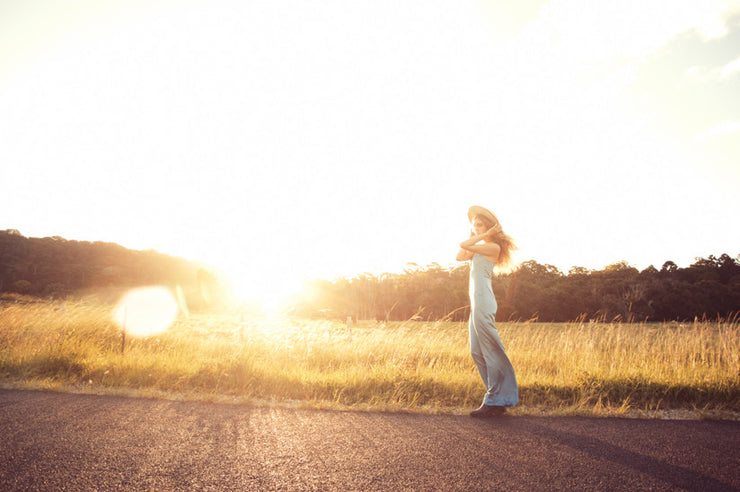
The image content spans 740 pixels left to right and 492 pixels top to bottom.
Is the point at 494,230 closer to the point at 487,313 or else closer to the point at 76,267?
the point at 487,313

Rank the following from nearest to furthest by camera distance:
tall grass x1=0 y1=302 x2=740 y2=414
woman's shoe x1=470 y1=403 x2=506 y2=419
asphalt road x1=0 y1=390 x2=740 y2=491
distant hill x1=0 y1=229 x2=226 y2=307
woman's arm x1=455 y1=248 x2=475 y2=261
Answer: asphalt road x1=0 y1=390 x2=740 y2=491 < woman's shoe x1=470 y1=403 x2=506 y2=419 < woman's arm x1=455 y1=248 x2=475 y2=261 < tall grass x1=0 y1=302 x2=740 y2=414 < distant hill x1=0 y1=229 x2=226 y2=307

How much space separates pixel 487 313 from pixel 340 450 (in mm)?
2216

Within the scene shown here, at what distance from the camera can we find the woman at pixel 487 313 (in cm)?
423

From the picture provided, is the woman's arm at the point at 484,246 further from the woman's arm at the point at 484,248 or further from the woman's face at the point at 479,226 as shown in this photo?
the woman's face at the point at 479,226

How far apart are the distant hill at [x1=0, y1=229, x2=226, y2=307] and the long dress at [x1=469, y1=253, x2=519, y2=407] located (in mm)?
25164

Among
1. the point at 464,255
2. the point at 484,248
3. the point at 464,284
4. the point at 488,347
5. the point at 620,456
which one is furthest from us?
the point at 464,284

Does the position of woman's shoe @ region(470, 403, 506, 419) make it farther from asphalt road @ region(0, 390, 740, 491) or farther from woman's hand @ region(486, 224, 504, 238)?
woman's hand @ region(486, 224, 504, 238)

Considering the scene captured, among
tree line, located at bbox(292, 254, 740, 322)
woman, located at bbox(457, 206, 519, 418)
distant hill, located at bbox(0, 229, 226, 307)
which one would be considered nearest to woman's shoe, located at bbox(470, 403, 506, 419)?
woman, located at bbox(457, 206, 519, 418)

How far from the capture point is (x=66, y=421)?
3.65 meters

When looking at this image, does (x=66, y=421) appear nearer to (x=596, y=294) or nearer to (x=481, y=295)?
(x=481, y=295)

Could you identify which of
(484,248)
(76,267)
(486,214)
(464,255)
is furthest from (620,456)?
(76,267)

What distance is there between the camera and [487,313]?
4.33m

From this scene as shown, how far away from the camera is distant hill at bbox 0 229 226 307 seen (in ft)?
90.4

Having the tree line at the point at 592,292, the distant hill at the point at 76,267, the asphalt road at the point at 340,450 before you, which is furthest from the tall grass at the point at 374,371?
the distant hill at the point at 76,267
